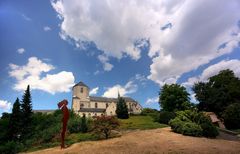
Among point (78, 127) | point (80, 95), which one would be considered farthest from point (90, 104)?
point (78, 127)

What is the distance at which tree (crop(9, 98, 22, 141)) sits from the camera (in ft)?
136

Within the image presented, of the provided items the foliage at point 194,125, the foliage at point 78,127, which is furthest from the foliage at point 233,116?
the foliage at point 78,127

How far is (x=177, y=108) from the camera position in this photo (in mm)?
46031

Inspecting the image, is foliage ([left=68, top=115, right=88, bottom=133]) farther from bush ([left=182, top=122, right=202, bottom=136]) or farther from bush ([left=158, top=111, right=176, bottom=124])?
bush ([left=182, top=122, right=202, bottom=136])

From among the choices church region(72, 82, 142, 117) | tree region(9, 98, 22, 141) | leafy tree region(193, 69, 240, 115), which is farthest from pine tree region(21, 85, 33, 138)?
leafy tree region(193, 69, 240, 115)

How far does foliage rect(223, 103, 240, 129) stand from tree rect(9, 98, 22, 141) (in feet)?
122

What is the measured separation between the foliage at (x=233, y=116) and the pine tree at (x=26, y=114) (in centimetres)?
3457

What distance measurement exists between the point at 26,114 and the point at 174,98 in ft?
98.2

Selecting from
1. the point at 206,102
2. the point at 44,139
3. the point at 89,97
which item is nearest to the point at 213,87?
the point at 206,102

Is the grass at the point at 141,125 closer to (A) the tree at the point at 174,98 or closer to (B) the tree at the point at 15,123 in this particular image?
(A) the tree at the point at 174,98

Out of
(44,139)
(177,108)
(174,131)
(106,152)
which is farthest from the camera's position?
(177,108)

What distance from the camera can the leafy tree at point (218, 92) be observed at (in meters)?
43.8

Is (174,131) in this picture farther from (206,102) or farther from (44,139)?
(206,102)

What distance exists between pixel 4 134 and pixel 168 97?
105 ft
